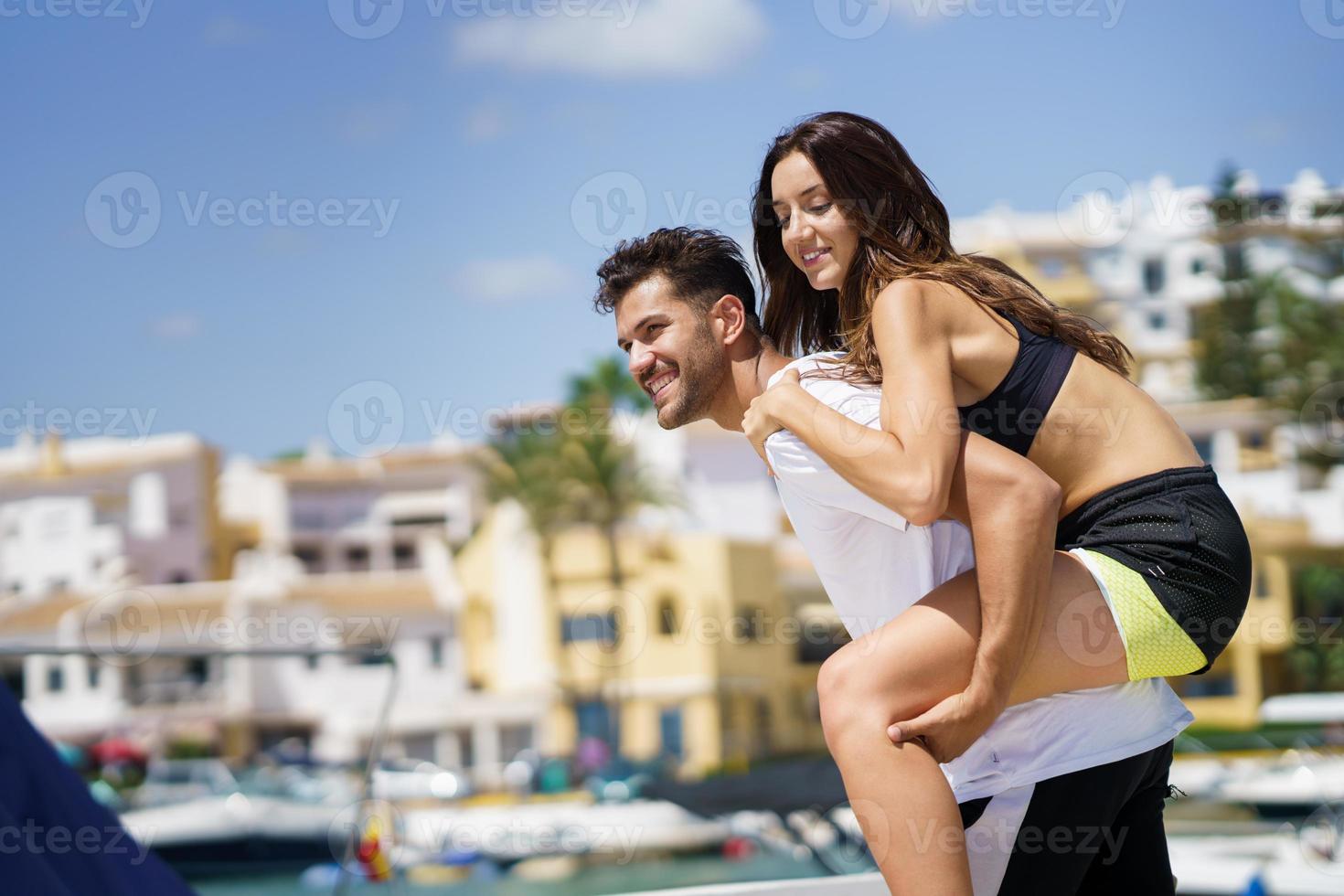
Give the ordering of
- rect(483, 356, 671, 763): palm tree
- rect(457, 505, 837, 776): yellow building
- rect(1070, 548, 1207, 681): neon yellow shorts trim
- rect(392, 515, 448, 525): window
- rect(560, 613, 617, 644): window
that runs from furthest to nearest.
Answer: rect(392, 515, 448, 525): window, rect(560, 613, 617, 644): window, rect(457, 505, 837, 776): yellow building, rect(483, 356, 671, 763): palm tree, rect(1070, 548, 1207, 681): neon yellow shorts trim

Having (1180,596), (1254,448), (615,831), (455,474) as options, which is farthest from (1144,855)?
(455,474)

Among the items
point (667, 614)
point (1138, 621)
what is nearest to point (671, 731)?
point (667, 614)

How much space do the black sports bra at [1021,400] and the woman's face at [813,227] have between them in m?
0.26

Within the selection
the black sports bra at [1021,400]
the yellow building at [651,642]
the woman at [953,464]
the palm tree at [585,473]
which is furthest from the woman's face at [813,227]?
the yellow building at [651,642]

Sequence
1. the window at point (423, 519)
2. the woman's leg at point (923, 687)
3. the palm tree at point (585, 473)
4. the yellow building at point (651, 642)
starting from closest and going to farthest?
the woman's leg at point (923, 687), the palm tree at point (585, 473), the yellow building at point (651, 642), the window at point (423, 519)

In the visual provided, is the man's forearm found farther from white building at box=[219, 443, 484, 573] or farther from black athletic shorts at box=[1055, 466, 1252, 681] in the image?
white building at box=[219, 443, 484, 573]

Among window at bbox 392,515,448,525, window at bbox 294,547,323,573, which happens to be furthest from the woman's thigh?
window at bbox 392,515,448,525

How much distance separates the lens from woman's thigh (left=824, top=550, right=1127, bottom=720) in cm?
204

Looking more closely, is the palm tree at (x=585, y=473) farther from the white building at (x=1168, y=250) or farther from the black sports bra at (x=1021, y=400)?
the black sports bra at (x=1021, y=400)

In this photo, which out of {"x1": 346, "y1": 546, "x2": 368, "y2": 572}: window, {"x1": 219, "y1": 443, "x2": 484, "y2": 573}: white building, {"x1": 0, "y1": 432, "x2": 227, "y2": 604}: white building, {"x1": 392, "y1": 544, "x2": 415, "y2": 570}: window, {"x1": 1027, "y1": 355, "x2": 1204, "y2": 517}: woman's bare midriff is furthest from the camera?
{"x1": 392, "y1": 544, "x2": 415, "y2": 570}: window

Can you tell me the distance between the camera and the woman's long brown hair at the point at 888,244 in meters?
2.29

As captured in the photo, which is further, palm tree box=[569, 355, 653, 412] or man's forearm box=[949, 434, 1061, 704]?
palm tree box=[569, 355, 653, 412]

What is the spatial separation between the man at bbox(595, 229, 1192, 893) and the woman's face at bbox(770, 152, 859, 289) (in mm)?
141

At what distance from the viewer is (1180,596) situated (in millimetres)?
2164
